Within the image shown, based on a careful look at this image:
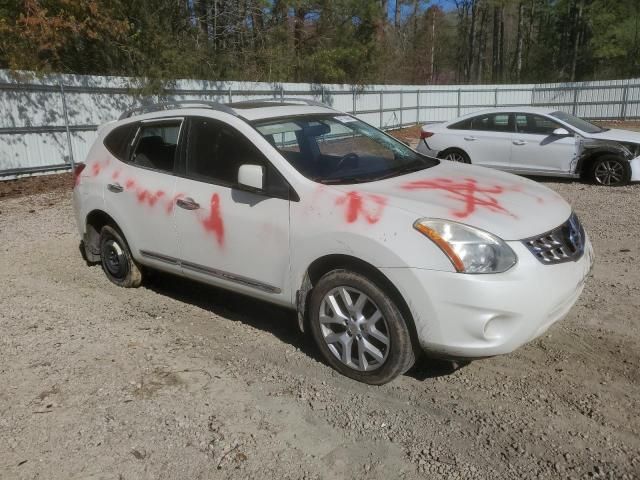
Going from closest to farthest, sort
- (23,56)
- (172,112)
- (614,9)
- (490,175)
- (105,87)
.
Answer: (490,175) → (172,112) → (23,56) → (105,87) → (614,9)

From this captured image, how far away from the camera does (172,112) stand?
4777 mm

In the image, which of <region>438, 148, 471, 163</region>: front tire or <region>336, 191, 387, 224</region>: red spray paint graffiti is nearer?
<region>336, 191, 387, 224</region>: red spray paint graffiti

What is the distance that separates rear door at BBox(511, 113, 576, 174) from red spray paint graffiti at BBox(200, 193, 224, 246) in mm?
7636

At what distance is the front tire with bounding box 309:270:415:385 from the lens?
3346 mm

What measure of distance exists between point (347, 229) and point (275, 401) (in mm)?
1123

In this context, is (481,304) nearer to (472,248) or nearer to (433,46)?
(472,248)

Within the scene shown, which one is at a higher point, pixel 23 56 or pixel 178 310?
pixel 23 56

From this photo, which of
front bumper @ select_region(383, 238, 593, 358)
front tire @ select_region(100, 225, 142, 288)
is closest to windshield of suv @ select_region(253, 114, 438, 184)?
front bumper @ select_region(383, 238, 593, 358)

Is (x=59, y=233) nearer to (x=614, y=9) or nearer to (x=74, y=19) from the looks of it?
(x=74, y=19)

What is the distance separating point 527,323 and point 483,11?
56.2 meters

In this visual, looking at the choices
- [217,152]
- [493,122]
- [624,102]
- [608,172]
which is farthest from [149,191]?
[624,102]

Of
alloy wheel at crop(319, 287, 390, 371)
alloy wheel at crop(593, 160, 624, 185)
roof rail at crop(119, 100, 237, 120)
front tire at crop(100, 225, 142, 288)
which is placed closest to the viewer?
alloy wheel at crop(319, 287, 390, 371)

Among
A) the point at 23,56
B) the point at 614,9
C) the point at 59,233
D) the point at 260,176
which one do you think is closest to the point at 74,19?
the point at 23,56

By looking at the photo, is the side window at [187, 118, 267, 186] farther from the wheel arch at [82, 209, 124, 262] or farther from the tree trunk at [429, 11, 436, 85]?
the tree trunk at [429, 11, 436, 85]
